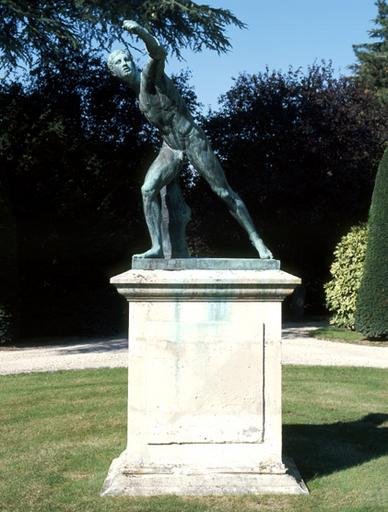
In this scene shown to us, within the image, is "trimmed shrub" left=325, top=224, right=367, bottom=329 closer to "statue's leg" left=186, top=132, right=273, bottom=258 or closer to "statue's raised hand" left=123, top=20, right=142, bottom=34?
"statue's leg" left=186, top=132, right=273, bottom=258

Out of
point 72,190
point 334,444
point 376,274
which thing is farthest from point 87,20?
point 334,444

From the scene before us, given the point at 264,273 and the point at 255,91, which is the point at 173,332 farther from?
the point at 255,91

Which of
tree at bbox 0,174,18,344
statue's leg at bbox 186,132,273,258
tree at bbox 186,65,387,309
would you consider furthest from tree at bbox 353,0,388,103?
statue's leg at bbox 186,132,273,258

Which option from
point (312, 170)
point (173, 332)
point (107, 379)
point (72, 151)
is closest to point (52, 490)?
point (173, 332)

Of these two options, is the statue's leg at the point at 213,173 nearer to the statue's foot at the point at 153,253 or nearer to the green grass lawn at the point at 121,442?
the statue's foot at the point at 153,253

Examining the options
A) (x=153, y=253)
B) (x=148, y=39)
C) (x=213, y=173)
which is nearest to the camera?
(x=148, y=39)

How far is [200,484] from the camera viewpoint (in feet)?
14.1

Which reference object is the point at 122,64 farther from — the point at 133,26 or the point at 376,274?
the point at 376,274

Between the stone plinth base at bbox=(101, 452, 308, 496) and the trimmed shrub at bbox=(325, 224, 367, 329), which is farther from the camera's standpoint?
the trimmed shrub at bbox=(325, 224, 367, 329)

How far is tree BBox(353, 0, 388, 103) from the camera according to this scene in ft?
100

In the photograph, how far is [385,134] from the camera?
16.9m

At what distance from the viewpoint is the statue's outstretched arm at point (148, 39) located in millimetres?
4160

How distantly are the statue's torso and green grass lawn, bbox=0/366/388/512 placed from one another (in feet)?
8.37

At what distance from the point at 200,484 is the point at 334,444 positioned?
1847 millimetres
